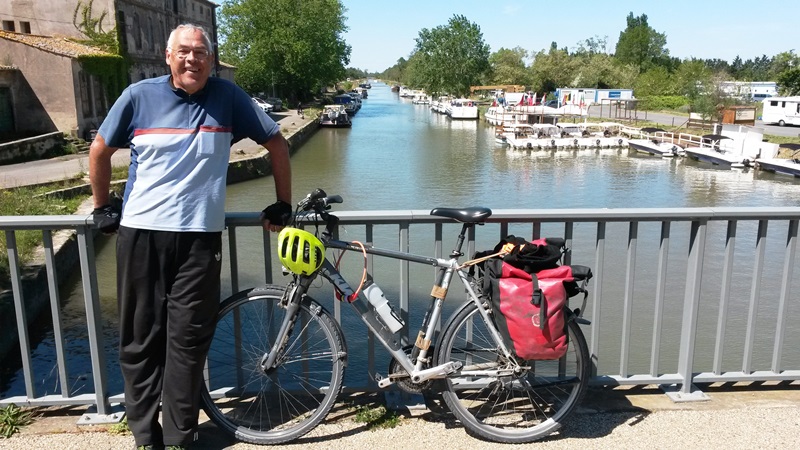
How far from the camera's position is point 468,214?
→ 3201mm

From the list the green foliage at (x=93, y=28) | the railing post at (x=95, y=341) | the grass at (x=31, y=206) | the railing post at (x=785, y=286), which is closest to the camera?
the railing post at (x=95, y=341)

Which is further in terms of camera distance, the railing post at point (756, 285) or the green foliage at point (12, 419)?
the railing post at point (756, 285)

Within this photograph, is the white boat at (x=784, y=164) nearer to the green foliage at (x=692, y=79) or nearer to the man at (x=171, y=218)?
the green foliage at (x=692, y=79)

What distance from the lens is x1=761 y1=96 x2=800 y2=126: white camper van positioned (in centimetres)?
4462

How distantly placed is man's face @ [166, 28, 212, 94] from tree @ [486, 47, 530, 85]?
86657mm

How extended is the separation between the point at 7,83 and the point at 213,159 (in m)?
25.5

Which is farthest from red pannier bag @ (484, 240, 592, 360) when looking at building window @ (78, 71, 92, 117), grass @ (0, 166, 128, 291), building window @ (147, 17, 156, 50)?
building window @ (147, 17, 156, 50)

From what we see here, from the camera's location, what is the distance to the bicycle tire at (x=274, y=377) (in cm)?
324

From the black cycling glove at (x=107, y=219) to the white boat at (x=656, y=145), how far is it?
34996 mm

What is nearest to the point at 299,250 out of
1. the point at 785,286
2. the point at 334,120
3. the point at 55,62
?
the point at 785,286

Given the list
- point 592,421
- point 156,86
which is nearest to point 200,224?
point 156,86

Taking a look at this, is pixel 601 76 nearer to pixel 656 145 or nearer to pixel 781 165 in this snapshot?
pixel 656 145

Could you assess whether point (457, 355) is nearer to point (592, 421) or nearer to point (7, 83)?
point (592, 421)

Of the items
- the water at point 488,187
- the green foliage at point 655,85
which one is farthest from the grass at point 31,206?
the green foliage at point 655,85
